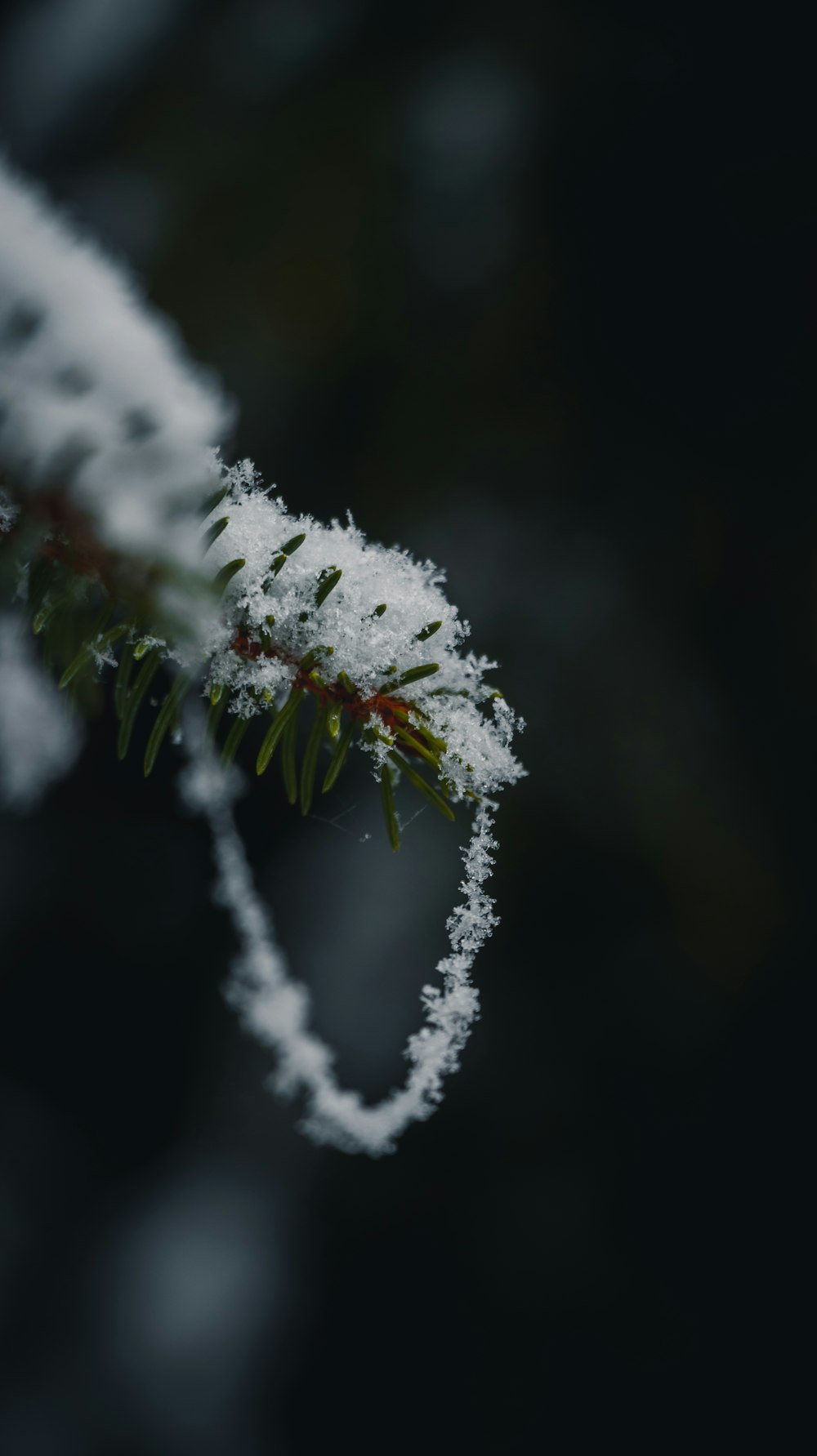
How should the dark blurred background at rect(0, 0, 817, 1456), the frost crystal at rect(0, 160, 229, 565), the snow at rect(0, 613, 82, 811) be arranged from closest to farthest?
the frost crystal at rect(0, 160, 229, 565) → the snow at rect(0, 613, 82, 811) → the dark blurred background at rect(0, 0, 817, 1456)

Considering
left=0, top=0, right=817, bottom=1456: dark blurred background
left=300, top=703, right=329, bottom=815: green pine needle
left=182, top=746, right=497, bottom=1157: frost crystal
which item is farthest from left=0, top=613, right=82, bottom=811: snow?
left=0, top=0, right=817, bottom=1456: dark blurred background

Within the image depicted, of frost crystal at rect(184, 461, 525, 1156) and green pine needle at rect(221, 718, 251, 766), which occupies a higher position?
frost crystal at rect(184, 461, 525, 1156)

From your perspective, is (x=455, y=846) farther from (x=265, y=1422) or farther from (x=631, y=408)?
(x=265, y=1422)

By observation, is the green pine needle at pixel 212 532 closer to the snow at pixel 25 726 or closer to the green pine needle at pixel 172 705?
the green pine needle at pixel 172 705

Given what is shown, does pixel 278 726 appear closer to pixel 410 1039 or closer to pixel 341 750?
pixel 341 750

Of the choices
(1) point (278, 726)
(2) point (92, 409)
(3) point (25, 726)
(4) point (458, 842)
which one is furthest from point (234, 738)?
(4) point (458, 842)

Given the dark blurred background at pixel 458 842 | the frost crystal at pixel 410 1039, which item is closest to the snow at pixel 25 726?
the frost crystal at pixel 410 1039

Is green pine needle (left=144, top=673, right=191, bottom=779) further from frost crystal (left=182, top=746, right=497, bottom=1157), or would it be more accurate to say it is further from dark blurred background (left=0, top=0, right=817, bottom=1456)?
dark blurred background (left=0, top=0, right=817, bottom=1456)

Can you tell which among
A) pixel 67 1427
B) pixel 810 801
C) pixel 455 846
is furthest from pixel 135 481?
pixel 67 1427
